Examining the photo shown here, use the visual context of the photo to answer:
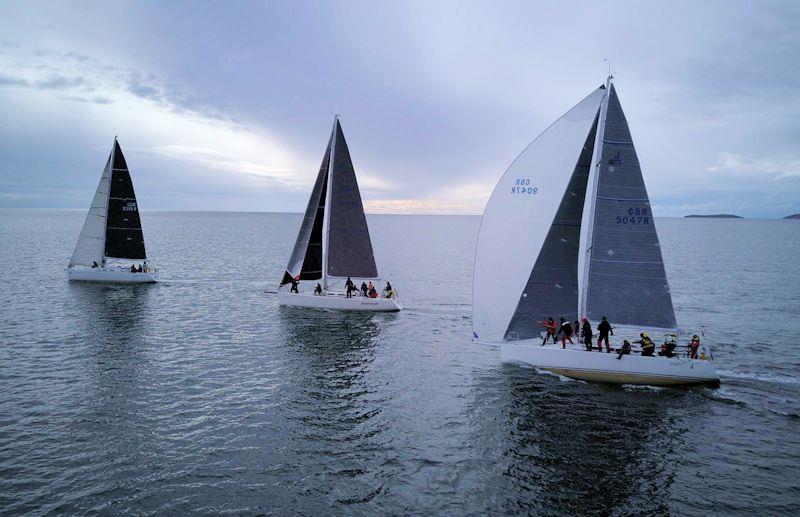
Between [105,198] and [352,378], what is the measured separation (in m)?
37.9

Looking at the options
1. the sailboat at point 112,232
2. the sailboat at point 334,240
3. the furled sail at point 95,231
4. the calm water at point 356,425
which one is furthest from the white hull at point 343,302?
the furled sail at point 95,231

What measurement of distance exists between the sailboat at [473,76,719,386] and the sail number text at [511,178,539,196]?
48 mm

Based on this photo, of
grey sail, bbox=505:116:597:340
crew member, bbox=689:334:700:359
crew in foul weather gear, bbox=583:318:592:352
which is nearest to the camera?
crew member, bbox=689:334:700:359

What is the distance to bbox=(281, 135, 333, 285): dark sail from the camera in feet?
134

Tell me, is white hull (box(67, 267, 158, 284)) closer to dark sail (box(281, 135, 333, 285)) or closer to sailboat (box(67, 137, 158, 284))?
sailboat (box(67, 137, 158, 284))

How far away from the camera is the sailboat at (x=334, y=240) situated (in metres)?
39.6

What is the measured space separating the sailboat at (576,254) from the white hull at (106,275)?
3711 centimetres

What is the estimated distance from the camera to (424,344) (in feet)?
101

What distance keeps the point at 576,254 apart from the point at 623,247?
2.19m

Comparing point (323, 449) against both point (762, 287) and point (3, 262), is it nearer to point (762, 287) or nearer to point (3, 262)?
point (762, 287)

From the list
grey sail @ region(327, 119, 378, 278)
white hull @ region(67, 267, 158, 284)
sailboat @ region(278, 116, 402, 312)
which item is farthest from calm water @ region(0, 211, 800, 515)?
white hull @ region(67, 267, 158, 284)

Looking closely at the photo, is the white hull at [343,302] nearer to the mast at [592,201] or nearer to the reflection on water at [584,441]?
the reflection on water at [584,441]

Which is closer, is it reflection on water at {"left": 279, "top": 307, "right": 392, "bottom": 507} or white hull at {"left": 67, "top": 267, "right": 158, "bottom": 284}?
reflection on water at {"left": 279, "top": 307, "right": 392, "bottom": 507}

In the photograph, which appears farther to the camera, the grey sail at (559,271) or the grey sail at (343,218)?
the grey sail at (343,218)
